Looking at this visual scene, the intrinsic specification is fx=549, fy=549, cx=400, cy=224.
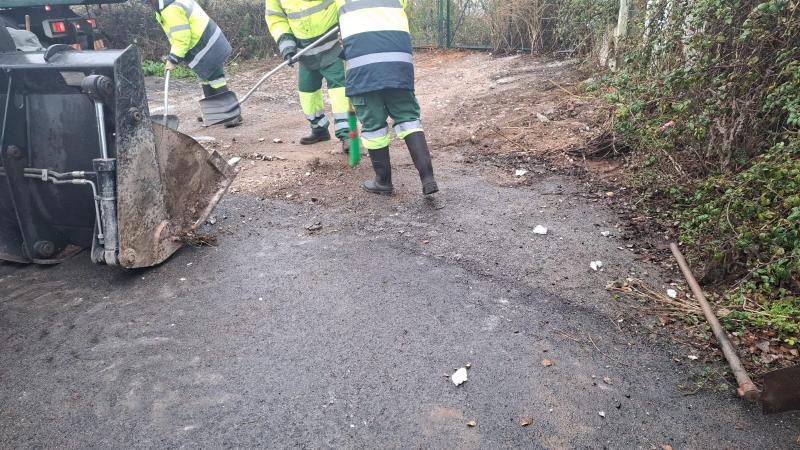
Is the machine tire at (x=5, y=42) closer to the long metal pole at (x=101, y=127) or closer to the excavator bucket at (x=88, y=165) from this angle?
the excavator bucket at (x=88, y=165)

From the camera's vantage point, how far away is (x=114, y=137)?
2.92 metres

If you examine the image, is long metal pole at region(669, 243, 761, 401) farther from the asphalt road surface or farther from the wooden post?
the wooden post

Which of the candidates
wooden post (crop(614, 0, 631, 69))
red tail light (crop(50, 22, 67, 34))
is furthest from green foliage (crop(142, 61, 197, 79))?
wooden post (crop(614, 0, 631, 69))

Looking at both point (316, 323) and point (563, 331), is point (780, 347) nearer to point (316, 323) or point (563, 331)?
point (563, 331)

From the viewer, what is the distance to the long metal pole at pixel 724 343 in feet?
6.84

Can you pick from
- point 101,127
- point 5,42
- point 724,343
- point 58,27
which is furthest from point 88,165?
point 58,27

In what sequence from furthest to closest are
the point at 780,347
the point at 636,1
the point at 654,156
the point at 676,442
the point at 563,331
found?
the point at 636,1
the point at 654,156
the point at 563,331
the point at 780,347
the point at 676,442

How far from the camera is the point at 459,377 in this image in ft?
7.47

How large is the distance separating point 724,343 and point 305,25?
4.08 m

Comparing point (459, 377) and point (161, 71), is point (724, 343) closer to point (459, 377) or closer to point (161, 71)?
point (459, 377)

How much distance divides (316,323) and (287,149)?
3.22 metres

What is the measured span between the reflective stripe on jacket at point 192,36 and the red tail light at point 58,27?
91.8 inches

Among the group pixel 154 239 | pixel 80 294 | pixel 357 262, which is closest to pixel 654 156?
pixel 357 262

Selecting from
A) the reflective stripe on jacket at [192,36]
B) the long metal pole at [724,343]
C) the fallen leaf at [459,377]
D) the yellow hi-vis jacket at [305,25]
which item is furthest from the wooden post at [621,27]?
the fallen leaf at [459,377]
